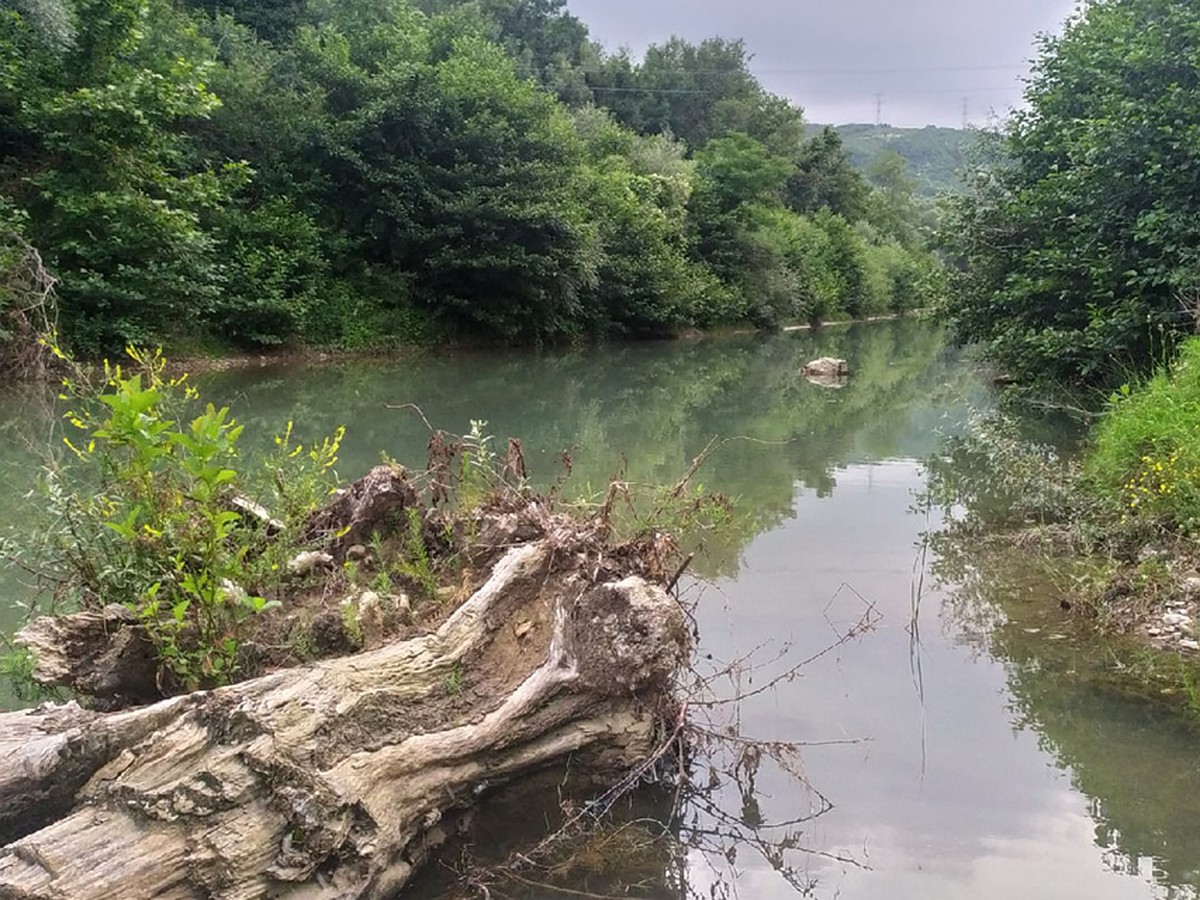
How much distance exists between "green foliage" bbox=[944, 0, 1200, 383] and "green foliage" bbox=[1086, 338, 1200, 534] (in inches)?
58.3

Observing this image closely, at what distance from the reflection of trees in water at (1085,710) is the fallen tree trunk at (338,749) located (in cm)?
169

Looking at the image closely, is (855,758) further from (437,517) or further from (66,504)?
(66,504)

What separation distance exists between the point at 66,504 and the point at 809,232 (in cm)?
4107

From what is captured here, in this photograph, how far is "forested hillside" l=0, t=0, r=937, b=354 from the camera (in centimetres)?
1430

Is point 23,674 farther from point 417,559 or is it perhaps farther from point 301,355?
point 301,355

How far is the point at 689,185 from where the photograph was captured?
32312mm

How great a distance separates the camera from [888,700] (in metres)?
4.55

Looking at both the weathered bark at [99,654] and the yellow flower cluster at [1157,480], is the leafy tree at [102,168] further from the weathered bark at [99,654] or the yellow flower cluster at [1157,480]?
the yellow flower cluster at [1157,480]

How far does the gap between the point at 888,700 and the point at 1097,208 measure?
7.82 m

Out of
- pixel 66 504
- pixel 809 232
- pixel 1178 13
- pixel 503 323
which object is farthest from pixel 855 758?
pixel 809 232

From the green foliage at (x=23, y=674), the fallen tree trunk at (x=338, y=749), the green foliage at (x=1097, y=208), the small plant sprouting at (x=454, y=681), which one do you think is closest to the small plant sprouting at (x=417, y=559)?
the fallen tree trunk at (x=338, y=749)

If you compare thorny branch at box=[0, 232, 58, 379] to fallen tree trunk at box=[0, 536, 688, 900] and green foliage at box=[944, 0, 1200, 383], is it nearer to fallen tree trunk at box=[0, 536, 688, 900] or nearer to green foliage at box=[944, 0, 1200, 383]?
fallen tree trunk at box=[0, 536, 688, 900]

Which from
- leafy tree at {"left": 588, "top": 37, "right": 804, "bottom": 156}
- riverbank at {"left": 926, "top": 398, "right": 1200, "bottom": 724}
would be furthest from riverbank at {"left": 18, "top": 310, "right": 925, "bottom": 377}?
leafy tree at {"left": 588, "top": 37, "right": 804, "bottom": 156}

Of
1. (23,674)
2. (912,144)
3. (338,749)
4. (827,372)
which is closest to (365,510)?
(23,674)
